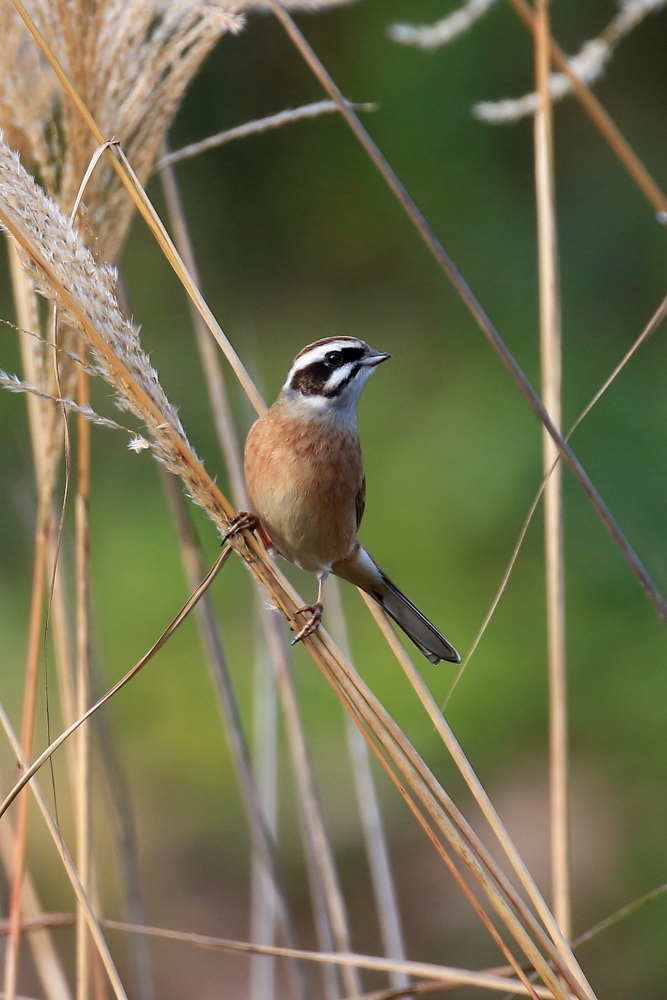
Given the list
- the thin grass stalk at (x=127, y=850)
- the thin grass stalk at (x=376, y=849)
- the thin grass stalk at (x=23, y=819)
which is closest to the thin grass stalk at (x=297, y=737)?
the thin grass stalk at (x=376, y=849)

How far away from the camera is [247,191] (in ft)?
28.7

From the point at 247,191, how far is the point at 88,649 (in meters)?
7.15

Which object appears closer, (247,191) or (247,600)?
(247,600)

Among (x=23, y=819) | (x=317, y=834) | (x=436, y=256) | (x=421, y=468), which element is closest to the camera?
(x=436, y=256)

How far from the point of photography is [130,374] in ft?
5.47

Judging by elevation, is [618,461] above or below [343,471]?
above

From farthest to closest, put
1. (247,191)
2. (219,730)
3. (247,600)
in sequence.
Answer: (247,191), (247,600), (219,730)

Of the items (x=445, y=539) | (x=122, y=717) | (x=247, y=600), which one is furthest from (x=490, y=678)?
(x=122, y=717)

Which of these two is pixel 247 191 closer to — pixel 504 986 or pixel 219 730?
pixel 219 730

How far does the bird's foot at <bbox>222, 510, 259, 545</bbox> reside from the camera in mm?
1870

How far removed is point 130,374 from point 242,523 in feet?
2.06

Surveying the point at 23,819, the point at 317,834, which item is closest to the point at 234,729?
the point at 317,834

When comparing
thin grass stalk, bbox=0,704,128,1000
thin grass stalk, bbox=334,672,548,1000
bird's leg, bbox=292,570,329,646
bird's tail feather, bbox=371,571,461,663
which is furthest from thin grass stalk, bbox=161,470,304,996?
thin grass stalk, bbox=334,672,548,1000

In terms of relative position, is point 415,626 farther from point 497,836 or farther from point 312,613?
point 497,836
